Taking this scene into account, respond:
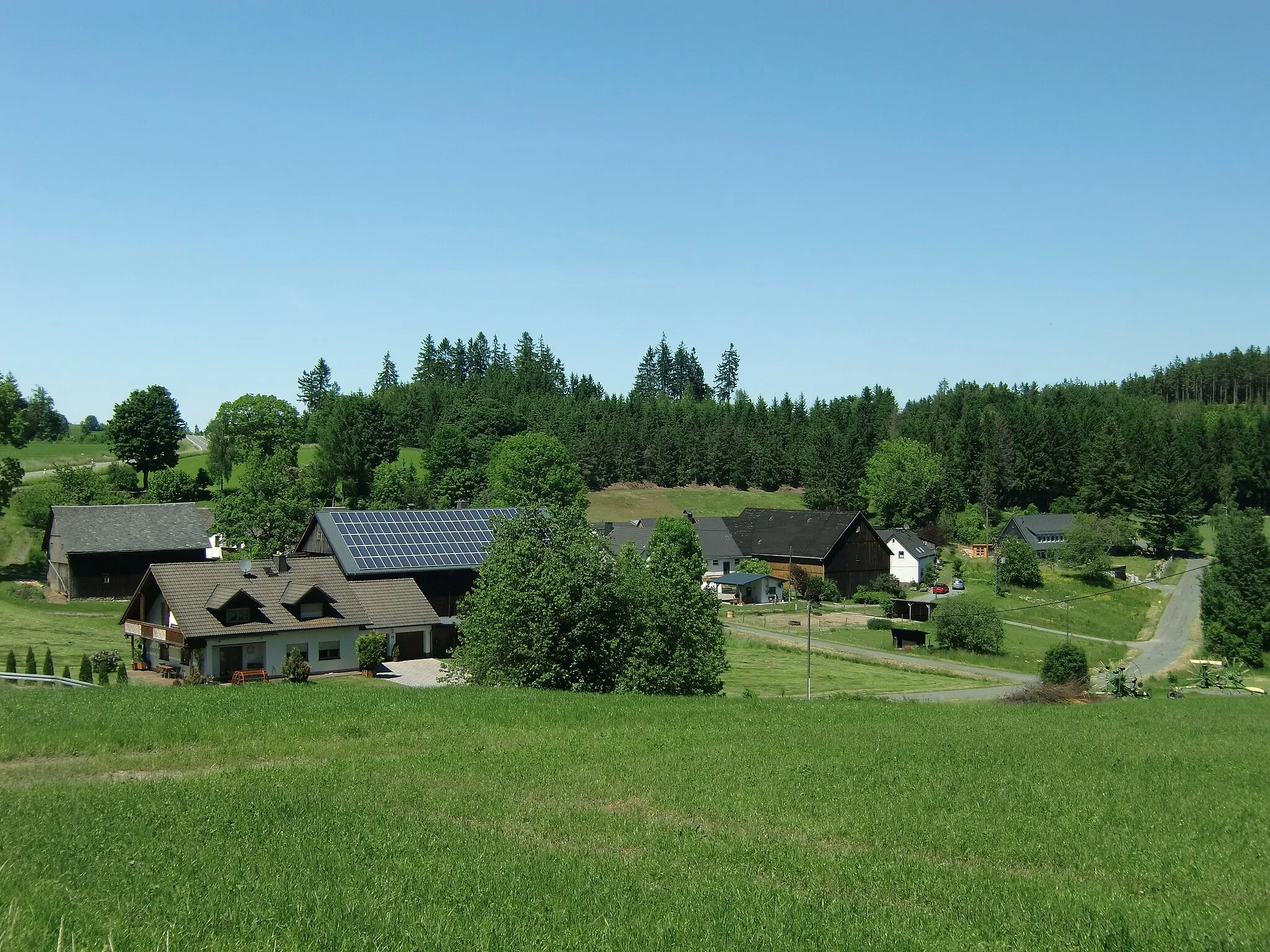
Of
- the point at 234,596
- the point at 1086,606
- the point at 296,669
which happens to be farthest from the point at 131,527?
the point at 1086,606

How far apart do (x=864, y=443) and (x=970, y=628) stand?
74.8 meters

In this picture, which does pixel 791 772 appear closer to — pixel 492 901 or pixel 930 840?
pixel 930 840

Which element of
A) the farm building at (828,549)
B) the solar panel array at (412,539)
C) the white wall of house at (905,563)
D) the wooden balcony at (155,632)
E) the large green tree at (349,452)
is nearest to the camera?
the wooden balcony at (155,632)

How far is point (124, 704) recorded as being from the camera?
→ 25.9 metres

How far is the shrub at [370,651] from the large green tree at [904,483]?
85515 millimetres

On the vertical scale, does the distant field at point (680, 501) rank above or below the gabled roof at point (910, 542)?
above

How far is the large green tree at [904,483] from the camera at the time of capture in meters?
120

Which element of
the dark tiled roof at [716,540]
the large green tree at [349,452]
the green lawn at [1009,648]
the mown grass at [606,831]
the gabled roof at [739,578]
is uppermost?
the large green tree at [349,452]

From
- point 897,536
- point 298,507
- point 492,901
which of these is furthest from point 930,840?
point 897,536

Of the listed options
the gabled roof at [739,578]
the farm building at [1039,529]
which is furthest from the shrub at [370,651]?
the farm building at [1039,529]

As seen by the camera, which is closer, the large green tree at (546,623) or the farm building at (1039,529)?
the large green tree at (546,623)

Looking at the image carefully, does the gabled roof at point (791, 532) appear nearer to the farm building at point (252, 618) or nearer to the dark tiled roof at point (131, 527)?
the dark tiled roof at point (131, 527)

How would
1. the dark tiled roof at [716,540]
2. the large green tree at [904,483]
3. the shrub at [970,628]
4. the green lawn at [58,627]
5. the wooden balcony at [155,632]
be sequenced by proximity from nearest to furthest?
the wooden balcony at [155,632] < the green lawn at [58,627] < the shrub at [970,628] < the dark tiled roof at [716,540] < the large green tree at [904,483]

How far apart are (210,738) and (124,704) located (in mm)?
5486
